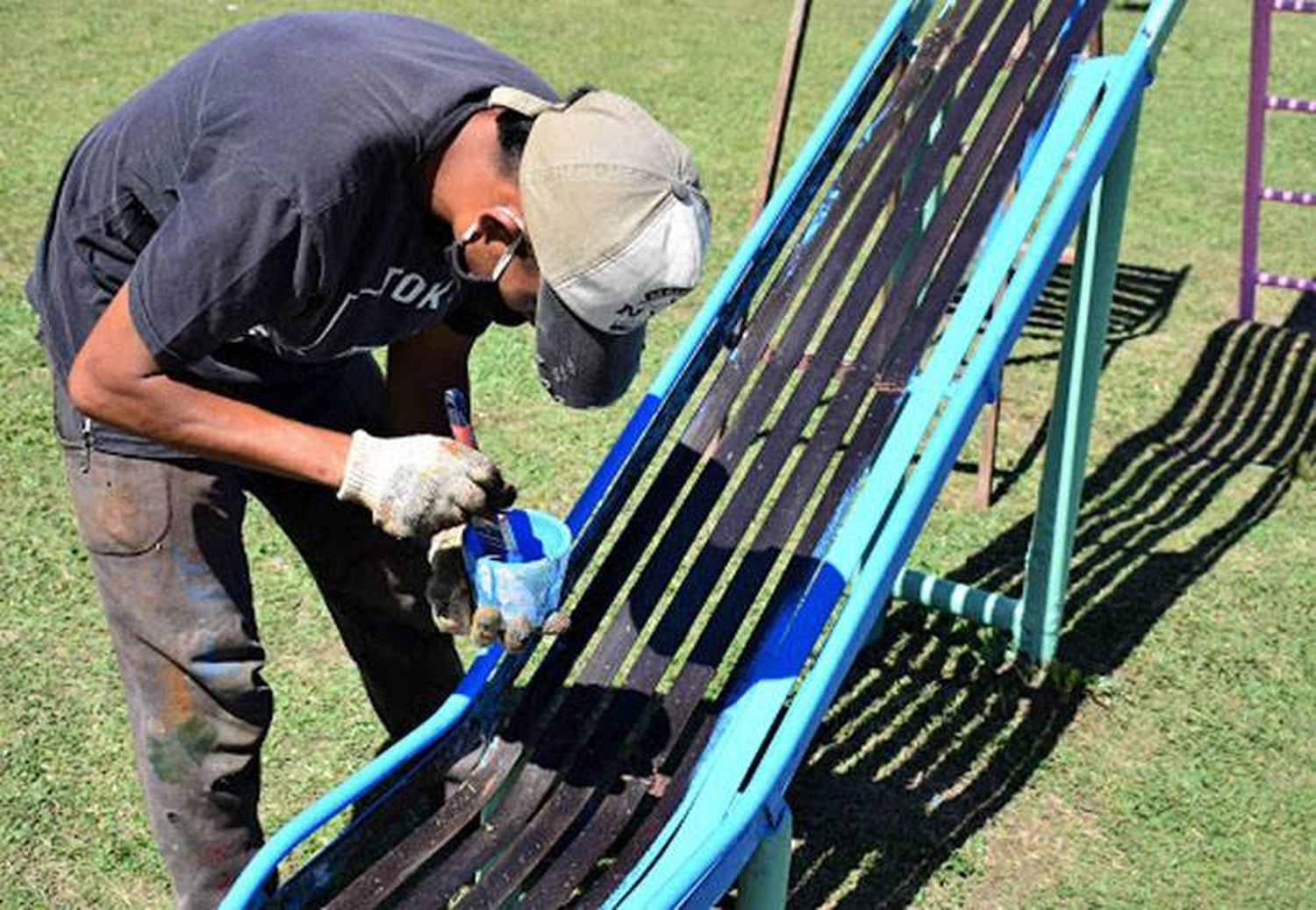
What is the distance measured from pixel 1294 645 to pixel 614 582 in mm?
2163

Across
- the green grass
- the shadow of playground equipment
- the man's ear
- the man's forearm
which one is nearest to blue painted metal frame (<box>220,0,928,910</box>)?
the man's forearm

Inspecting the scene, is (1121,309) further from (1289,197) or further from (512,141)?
(512,141)

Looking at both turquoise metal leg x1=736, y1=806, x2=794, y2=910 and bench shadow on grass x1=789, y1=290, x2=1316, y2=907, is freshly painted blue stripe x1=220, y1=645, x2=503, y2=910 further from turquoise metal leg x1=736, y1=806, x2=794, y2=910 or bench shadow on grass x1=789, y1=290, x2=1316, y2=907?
bench shadow on grass x1=789, y1=290, x2=1316, y2=907

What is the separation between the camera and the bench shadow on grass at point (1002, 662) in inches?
138

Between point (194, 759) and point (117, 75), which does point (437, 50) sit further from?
point (117, 75)

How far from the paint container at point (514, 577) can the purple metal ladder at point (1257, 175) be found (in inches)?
163

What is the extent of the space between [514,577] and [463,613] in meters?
0.23

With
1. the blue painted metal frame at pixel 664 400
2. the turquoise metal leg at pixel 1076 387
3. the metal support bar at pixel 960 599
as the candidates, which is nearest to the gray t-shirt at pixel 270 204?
the blue painted metal frame at pixel 664 400

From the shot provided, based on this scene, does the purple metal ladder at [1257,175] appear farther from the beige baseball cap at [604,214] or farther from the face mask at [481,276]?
the beige baseball cap at [604,214]

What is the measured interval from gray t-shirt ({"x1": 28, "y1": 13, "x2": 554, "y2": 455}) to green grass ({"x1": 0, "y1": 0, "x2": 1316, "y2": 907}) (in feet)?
4.34

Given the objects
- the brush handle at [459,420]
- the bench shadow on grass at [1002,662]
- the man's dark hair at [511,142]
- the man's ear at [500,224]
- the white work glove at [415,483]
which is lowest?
the bench shadow on grass at [1002,662]

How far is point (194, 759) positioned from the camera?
2721 millimetres

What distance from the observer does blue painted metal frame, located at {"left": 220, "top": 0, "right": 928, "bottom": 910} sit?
2305 mm

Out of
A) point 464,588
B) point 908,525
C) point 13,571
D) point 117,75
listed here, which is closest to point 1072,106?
point 908,525
